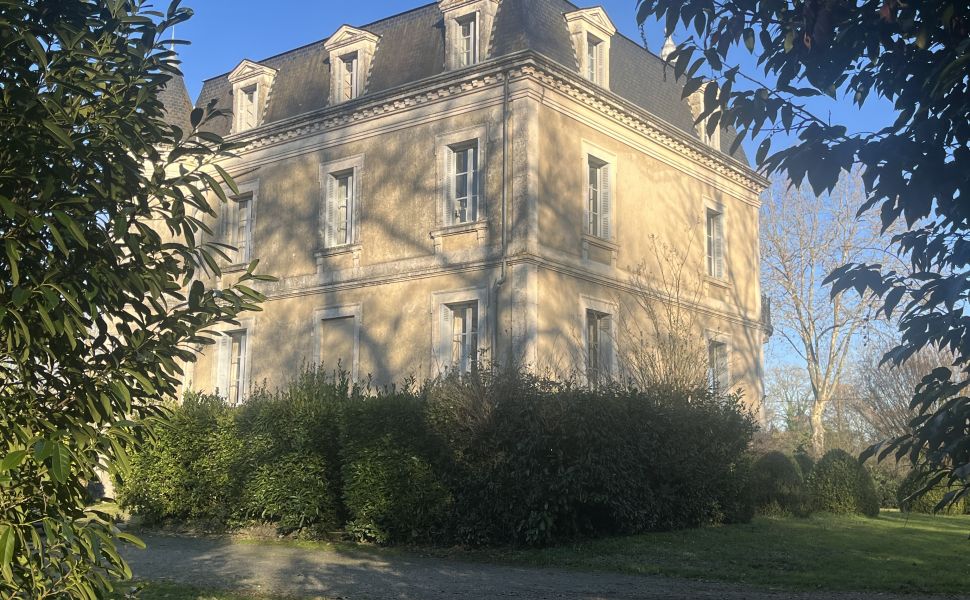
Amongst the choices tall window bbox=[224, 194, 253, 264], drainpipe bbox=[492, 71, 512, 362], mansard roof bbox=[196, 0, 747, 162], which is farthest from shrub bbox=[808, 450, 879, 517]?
tall window bbox=[224, 194, 253, 264]

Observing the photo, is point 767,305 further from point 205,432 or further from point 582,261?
point 205,432

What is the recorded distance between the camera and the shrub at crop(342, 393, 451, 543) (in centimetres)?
1234

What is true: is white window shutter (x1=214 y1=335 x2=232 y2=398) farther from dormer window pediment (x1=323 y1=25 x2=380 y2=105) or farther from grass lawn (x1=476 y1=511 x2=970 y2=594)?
grass lawn (x1=476 y1=511 x2=970 y2=594)

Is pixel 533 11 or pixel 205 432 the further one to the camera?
pixel 533 11

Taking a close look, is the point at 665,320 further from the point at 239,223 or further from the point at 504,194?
the point at 239,223

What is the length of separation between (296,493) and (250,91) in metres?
13.7

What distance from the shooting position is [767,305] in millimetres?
30844

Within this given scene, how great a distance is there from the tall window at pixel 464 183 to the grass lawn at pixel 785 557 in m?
8.45

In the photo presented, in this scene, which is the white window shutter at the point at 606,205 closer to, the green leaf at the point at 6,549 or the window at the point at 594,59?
the window at the point at 594,59

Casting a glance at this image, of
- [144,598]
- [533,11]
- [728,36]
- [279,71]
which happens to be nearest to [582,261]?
[533,11]

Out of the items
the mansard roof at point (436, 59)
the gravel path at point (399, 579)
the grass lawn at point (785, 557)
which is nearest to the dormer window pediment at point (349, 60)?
the mansard roof at point (436, 59)

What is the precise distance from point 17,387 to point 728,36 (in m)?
3.52

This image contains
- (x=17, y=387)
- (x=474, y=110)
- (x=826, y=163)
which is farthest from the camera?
(x=474, y=110)

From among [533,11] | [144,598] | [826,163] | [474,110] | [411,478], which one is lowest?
[144,598]
